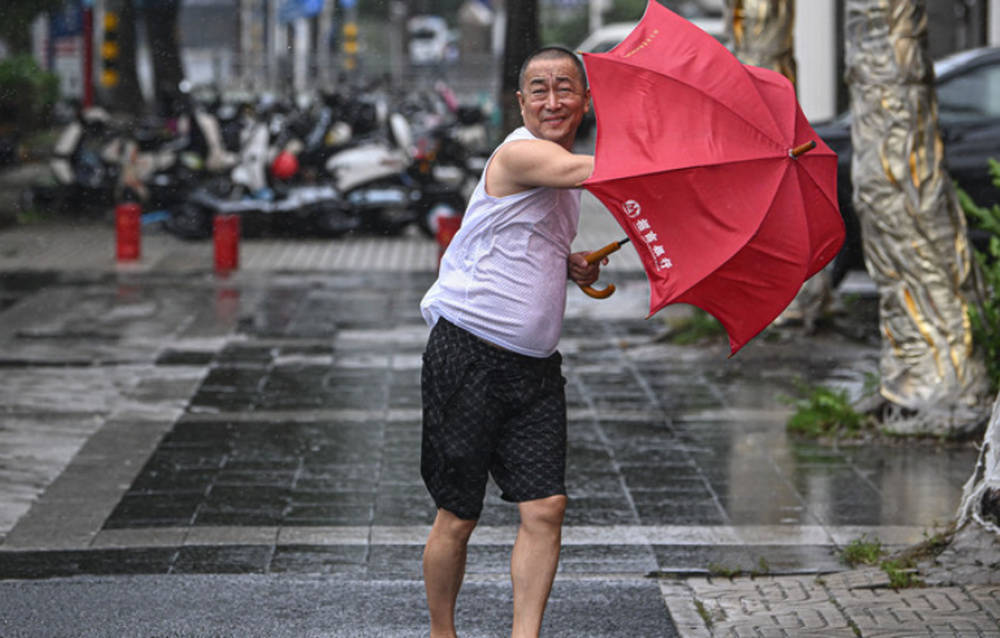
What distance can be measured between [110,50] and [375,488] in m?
16.8

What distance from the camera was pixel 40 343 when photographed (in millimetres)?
11258

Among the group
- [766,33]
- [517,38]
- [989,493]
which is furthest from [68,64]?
[989,493]

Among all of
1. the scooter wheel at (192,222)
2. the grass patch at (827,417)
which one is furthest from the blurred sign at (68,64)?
the grass patch at (827,417)

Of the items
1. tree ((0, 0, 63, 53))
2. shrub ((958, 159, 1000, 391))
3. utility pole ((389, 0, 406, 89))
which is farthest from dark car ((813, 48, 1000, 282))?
utility pole ((389, 0, 406, 89))

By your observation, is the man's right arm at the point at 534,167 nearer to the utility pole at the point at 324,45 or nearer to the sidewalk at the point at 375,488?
the sidewalk at the point at 375,488

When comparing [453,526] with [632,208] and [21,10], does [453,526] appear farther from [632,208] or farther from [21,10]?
[21,10]

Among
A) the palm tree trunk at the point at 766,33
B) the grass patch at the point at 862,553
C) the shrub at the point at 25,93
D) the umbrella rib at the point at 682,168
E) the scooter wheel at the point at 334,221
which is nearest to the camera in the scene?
the umbrella rib at the point at 682,168

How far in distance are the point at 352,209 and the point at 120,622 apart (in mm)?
12901

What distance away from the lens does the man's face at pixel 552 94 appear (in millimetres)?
4469

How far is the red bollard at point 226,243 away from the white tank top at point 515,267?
11040 mm

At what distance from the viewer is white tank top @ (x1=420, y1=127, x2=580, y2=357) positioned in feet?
14.8

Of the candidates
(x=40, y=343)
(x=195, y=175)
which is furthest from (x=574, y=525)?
(x=195, y=175)

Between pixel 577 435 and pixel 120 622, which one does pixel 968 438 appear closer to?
pixel 577 435

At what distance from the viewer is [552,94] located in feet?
14.7
